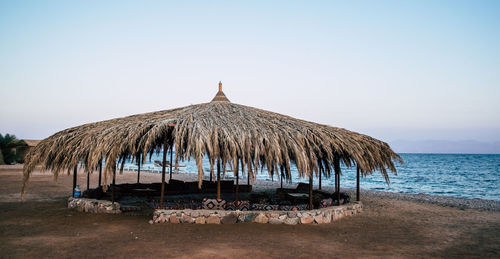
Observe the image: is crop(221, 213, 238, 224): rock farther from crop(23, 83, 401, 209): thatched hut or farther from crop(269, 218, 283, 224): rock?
crop(23, 83, 401, 209): thatched hut

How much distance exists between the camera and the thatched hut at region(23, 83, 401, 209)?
8.09 metres

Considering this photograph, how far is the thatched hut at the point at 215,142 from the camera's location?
319 inches

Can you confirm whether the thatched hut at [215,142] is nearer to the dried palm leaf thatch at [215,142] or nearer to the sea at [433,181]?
the dried palm leaf thatch at [215,142]

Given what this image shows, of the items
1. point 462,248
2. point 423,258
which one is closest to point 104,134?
point 423,258

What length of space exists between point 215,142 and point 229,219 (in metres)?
1.95

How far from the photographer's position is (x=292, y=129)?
9109 mm

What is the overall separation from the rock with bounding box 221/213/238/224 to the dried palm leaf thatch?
118 centimetres

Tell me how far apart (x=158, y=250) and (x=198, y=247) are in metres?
0.72

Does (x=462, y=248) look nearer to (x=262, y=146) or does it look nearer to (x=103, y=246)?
(x=262, y=146)

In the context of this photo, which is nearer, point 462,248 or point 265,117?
point 462,248

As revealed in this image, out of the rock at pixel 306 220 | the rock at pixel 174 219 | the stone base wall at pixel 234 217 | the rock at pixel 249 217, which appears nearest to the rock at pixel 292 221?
the stone base wall at pixel 234 217

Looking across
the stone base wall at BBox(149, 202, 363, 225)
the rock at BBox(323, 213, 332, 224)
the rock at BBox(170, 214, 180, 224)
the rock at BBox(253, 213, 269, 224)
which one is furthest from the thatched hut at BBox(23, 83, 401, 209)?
the rock at BBox(170, 214, 180, 224)

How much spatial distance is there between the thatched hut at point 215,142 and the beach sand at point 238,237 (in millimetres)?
1251

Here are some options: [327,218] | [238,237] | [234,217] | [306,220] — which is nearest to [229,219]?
[234,217]
